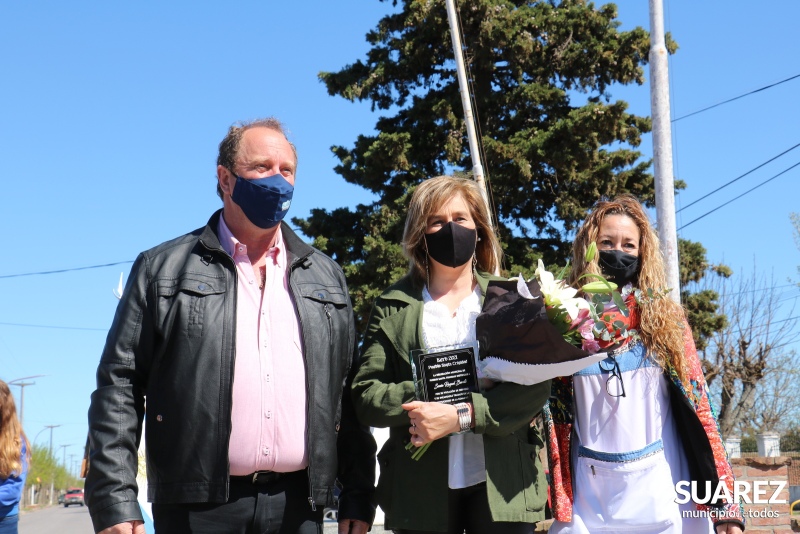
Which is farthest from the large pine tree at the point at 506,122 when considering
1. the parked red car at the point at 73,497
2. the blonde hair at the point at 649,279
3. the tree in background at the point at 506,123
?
the parked red car at the point at 73,497

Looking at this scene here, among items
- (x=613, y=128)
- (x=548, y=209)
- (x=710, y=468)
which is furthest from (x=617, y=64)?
(x=710, y=468)

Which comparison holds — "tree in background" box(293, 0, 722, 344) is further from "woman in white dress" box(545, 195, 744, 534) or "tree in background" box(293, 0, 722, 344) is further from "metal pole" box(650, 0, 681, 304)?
"woman in white dress" box(545, 195, 744, 534)

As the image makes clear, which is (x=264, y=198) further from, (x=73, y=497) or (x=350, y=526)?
(x=73, y=497)

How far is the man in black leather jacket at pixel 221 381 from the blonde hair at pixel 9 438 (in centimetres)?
392

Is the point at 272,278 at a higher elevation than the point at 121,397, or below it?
higher

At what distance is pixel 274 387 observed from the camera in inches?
141

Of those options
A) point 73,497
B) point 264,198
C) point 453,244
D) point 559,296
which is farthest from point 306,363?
point 73,497

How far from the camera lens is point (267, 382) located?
11.7 feet

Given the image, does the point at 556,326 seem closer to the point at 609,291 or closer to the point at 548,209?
the point at 609,291

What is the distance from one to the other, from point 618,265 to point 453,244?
0.87m

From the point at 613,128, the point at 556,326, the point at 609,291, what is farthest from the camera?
the point at 613,128

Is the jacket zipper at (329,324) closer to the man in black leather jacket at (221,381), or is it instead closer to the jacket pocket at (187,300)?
the man in black leather jacket at (221,381)

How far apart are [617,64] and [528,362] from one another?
18965 mm

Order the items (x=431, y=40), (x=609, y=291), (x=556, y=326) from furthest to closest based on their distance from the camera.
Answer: (x=431, y=40)
(x=609, y=291)
(x=556, y=326)
